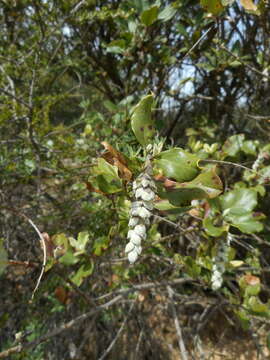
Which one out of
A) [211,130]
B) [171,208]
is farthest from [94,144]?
[171,208]

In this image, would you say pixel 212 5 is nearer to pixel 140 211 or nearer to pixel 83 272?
pixel 140 211

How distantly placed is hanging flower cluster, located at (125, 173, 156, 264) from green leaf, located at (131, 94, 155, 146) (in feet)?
0.27

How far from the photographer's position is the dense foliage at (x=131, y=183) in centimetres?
69

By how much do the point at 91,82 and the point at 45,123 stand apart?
886 millimetres

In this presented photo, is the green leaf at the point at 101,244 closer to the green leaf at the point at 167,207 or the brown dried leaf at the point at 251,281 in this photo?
the green leaf at the point at 167,207

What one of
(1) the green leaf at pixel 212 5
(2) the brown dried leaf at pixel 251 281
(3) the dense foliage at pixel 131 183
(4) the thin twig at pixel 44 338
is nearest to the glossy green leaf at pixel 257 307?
(3) the dense foliage at pixel 131 183

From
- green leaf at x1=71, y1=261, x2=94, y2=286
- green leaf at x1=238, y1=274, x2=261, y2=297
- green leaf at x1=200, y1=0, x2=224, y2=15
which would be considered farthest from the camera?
green leaf at x1=238, y1=274, x2=261, y2=297

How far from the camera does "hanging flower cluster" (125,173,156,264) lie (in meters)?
0.50

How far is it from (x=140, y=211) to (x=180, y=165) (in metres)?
0.11

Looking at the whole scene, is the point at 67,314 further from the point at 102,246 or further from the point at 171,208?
the point at 171,208

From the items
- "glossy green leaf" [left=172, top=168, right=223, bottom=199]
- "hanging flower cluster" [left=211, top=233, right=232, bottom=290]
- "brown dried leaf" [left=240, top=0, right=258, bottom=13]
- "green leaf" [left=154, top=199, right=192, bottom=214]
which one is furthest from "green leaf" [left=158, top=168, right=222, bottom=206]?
"brown dried leaf" [left=240, top=0, right=258, bottom=13]

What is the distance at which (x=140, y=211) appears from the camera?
504 millimetres

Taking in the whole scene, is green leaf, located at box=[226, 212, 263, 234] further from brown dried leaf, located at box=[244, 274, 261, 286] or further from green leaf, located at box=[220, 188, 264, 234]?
brown dried leaf, located at box=[244, 274, 261, 286]

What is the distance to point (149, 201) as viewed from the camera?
512 millimetres
